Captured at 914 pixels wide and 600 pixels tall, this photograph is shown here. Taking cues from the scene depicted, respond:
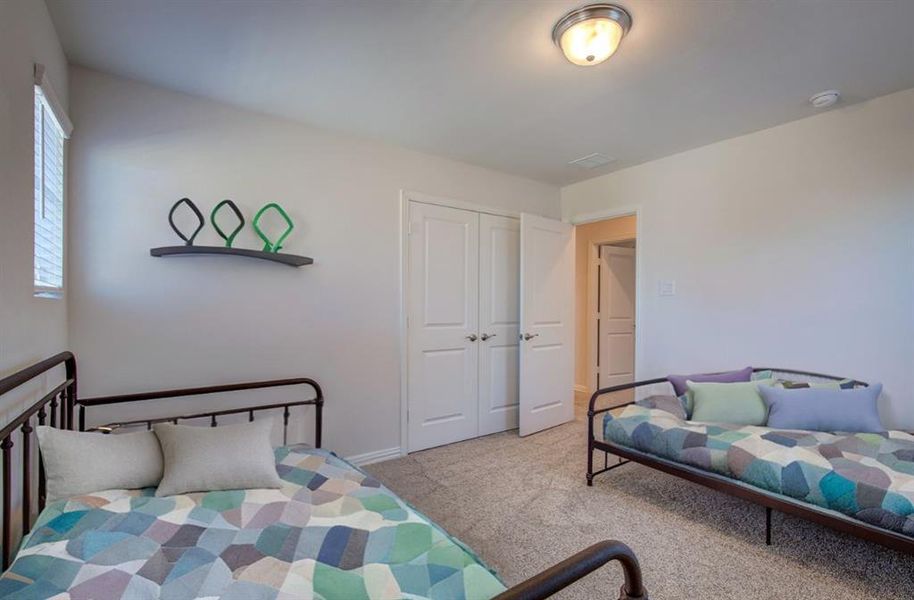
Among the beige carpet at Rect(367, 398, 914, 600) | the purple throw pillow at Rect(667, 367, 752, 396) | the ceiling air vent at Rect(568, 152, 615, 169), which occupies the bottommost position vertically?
the beige carpet at Rect(367, 398, 914, 600)

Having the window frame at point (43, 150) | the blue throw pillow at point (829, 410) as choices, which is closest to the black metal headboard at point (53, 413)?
the window frame at point (43, 150)

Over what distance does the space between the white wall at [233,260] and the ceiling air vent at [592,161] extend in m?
1.11

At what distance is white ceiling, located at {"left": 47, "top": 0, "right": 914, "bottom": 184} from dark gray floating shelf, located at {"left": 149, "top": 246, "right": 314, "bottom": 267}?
2.98 ft

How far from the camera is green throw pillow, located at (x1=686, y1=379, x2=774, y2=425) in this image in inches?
98.0

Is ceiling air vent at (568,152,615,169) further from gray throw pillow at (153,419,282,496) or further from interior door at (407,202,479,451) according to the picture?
gray throw pillow at (153,419,282,496)

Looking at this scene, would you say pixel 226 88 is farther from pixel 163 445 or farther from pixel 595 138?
pixel 595 138

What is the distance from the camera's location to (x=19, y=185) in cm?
139

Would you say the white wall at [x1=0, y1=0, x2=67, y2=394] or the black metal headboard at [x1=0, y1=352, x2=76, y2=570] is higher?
the white wall at [x1=0, y1=0, x2=67, y2=394]

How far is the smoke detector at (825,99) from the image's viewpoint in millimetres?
2385

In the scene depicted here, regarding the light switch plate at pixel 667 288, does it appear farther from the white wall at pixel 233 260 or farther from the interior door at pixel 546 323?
the white wall at pixel 233 260

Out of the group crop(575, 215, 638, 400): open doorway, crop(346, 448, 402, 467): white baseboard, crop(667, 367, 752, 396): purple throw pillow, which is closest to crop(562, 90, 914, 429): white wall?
crop(667, 367, 752, 396): purple throw pillow

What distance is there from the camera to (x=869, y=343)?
2.53 metres

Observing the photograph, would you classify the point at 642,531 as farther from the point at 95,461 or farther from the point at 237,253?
the point at 237,253

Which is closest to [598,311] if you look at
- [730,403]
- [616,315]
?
[616,315]
